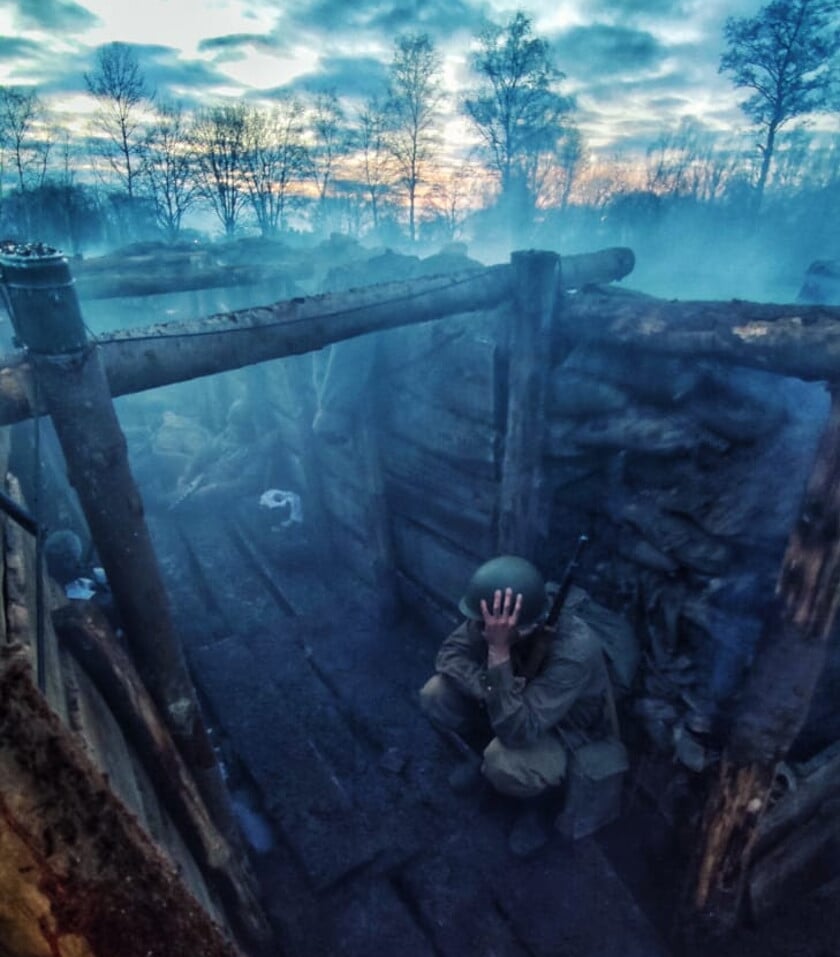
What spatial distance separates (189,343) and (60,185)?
67.8 ft

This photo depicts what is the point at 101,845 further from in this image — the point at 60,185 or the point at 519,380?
the point at 60,185

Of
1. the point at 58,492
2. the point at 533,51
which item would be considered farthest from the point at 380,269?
the point at 533,51

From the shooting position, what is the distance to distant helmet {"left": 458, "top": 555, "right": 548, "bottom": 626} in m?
3.52

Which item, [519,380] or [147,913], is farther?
[519,380]

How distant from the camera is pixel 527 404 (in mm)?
4199

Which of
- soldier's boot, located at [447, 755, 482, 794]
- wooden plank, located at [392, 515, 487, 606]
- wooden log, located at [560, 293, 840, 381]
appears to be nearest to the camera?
wooden log, located at [560, 293, 840, 381]

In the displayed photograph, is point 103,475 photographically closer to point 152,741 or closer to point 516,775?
point 152,741

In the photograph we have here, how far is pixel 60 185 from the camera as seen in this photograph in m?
18.2

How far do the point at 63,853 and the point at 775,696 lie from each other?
2.95 m

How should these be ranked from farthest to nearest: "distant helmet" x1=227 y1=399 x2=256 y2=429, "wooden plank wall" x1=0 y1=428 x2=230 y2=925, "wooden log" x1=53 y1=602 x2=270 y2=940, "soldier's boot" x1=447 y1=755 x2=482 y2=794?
"distant helmet" x1=227 y1=399 x2=256 y2=429
"soldier's boot" x1=447 y1=755 x2=482 y2=794
"wooden log" x1=53 y1=602 x2=270 y2=940
"wooden plank wall" x1=0 y1=428 x2=230 y2=925

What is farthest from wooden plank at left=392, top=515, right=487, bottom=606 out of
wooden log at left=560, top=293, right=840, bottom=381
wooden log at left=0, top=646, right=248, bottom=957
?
wooden log at left=0, top=646, right=248, bottom=957

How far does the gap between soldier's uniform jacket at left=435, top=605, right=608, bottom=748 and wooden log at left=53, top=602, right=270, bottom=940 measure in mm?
1621

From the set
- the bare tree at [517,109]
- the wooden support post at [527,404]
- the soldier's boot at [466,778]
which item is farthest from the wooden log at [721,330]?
the bare tree at [517,109]

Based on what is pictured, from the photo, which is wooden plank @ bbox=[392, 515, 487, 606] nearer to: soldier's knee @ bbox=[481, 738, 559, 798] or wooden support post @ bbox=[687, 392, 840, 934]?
soldier's knee @ bbox=[481, 738, 559, 798]
